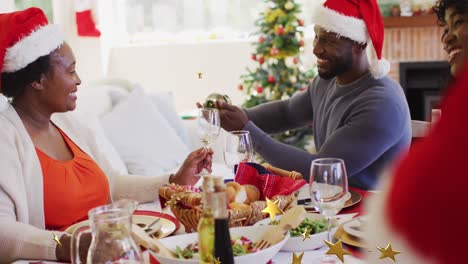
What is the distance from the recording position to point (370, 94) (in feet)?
6.92

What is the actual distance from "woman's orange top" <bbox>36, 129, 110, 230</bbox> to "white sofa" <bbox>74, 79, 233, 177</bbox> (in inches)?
37.9

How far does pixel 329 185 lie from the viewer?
123 cm

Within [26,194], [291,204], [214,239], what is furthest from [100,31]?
[214,239]

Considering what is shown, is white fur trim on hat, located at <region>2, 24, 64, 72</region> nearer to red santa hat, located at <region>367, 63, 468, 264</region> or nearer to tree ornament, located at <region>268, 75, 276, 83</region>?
red santa hat, located at <region>367, 63, 468, 264</region>

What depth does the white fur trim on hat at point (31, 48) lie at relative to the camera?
1.75 m

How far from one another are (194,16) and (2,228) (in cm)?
475

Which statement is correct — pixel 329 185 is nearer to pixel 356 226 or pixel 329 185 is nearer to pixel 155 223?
pixel 356 226

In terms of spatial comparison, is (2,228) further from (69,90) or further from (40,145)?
(69,90)

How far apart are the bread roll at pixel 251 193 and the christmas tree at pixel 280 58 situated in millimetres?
3219

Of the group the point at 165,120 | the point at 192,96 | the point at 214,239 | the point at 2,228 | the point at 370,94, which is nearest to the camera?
the point at 214,239

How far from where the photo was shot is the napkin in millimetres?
1534

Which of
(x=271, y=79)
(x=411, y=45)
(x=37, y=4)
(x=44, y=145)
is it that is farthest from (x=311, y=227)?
(x=411, y=45)

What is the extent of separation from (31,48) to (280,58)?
129 inches

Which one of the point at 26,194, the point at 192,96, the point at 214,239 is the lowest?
the point at 192,96
